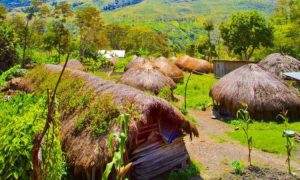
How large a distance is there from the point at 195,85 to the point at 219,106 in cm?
880

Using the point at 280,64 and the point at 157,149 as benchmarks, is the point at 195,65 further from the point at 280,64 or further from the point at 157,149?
the point at 157,149

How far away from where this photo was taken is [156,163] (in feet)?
39.0

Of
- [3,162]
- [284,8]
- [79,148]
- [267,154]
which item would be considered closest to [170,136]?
[79,148]

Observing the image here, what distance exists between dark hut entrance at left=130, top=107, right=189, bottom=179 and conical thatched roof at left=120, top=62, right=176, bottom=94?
12.1 m

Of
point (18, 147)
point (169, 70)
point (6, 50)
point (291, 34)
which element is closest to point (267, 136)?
point (18, 147)

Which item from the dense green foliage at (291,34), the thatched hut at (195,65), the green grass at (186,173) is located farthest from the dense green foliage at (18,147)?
the dense green foliage at (291,34)

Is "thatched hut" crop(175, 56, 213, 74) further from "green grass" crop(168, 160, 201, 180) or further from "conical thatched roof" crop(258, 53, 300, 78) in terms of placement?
"green grass" crop(168, 160, 201, 180)

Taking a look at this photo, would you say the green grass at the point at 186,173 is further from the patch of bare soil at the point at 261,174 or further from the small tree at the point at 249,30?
the small tree at the point at 249,30

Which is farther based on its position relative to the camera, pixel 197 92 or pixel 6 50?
pixel 6 50

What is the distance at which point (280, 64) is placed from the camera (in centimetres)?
2884

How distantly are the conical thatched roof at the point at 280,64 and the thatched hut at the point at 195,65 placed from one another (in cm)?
1163

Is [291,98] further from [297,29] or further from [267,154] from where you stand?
[297,29]

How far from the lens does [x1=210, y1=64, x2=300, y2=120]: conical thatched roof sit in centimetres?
1947

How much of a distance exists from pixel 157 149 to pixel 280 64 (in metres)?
20.1
